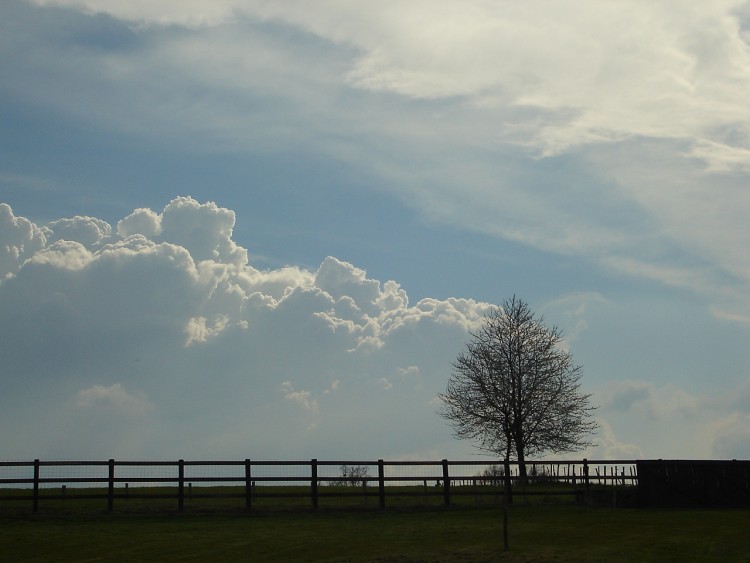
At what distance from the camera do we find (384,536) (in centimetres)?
2720

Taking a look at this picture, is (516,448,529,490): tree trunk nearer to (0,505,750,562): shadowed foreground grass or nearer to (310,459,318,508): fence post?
(0,505,750,562): shadowed foreground grass

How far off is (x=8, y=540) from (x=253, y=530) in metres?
6.92

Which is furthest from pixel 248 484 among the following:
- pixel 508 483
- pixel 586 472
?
pixel 586 472

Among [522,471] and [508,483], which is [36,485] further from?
[522,471]

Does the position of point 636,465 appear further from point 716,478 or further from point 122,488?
point 122,488

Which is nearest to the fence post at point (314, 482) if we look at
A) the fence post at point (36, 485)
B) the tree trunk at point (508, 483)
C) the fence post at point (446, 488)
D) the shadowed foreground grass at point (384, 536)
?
the shadowed foreground grass at point (384, 536)

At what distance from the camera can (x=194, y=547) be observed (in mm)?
25062

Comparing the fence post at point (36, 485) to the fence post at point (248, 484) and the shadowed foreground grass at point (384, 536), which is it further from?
the fence post at point (248, 484)

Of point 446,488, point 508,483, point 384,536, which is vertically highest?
point 508,483

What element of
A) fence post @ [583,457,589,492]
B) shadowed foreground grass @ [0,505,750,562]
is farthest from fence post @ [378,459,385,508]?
fence post @ [583,457,589,492]

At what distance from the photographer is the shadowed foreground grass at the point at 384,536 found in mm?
23266

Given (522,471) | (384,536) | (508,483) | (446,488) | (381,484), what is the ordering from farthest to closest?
(522,471)
(508,483)
(446,488)
(381,484)
(384,536)

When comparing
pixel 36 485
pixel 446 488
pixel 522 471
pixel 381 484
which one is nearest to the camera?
pixel 36 485

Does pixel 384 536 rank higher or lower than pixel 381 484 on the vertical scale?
lower
